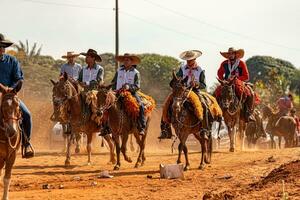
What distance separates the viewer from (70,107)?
63.5 feet

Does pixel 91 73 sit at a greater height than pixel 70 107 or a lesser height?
greater

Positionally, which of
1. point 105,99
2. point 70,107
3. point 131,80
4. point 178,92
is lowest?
point 70,107

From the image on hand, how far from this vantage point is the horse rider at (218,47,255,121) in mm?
22656

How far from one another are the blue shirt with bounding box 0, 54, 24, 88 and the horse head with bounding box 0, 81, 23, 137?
3.55ft

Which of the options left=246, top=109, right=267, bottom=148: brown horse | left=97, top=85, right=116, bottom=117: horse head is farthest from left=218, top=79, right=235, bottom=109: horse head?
left=246, top=109, right=267, bottom=148: brown horse

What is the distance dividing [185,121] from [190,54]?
2357 mm

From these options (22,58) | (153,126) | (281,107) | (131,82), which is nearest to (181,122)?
(131,82)

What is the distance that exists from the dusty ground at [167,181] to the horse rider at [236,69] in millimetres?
2898

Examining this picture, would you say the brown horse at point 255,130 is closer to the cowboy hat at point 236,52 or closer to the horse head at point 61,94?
the cowboy hat at point 236,52

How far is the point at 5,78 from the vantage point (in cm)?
1271

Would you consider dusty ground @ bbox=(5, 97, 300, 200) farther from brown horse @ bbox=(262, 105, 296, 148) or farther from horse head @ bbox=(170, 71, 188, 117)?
brown horse @ bbox=(262, 105, 296, 148)

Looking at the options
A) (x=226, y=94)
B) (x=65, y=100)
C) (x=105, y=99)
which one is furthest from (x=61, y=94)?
(x=226, y=94)

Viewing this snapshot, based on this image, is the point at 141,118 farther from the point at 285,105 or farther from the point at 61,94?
the point at 285,105

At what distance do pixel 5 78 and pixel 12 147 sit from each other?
1460 mm
